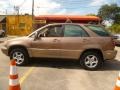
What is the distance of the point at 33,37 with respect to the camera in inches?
458

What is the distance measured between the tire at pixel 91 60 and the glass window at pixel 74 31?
741 mm

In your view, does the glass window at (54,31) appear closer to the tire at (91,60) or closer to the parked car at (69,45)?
the parked car at (69,45)

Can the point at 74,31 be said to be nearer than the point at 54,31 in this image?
Yes

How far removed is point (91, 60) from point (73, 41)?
3.17ft

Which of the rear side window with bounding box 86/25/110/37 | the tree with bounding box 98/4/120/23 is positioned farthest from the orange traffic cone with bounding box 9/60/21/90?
the tree with bounding box 98/4/120/23

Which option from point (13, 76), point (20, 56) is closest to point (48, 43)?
point (20, 56)

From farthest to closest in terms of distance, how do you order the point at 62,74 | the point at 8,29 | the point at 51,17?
the point at 8,29 → the point at 51,17 → the point at 62,74

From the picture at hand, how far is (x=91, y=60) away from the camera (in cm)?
1116

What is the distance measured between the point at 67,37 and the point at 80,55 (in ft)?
2.75

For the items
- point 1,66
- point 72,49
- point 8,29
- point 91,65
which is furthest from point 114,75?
point 8,29

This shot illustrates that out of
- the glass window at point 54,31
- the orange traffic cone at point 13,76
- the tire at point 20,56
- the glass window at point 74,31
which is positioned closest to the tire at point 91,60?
the glass window at point 74,31

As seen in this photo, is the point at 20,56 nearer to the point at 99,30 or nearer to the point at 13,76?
the point at 99,30

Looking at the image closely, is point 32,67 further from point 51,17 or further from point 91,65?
point 51,17

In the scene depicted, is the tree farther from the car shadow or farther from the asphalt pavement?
the asphalt pavement
